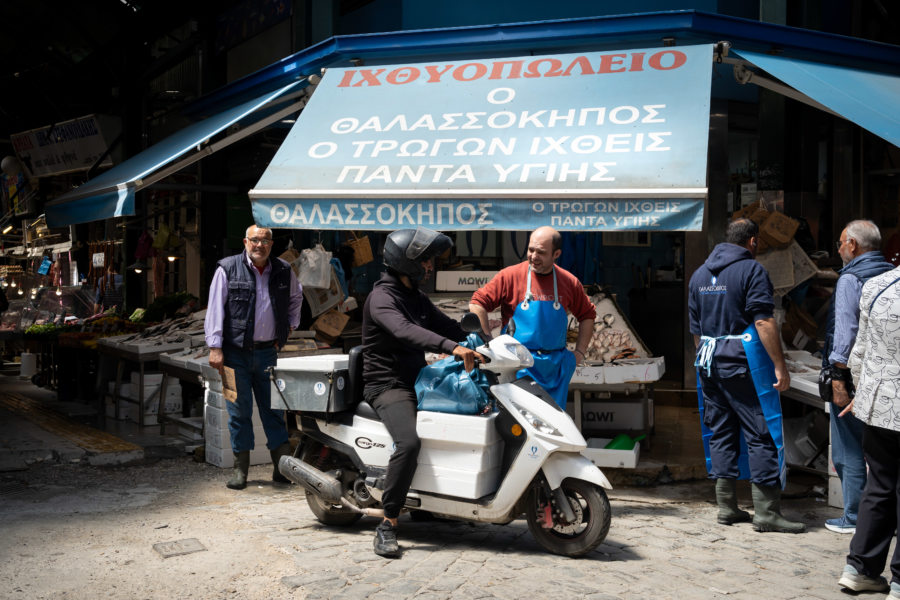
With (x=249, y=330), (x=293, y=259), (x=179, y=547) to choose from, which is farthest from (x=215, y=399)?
(x=179, y=547)

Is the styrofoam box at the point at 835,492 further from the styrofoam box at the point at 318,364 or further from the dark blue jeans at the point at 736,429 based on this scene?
the styrofoam box at the point at 318,364

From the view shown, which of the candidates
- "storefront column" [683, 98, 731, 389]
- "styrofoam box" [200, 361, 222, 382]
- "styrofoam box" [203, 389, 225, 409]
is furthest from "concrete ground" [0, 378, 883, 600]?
"storefront column" [683, 98, 731, 389]

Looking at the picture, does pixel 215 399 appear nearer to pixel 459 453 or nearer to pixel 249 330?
pixel 249 330

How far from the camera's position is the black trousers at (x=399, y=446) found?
5074mm

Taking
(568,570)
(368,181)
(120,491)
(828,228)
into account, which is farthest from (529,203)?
(828,228)

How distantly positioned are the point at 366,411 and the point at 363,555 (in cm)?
86

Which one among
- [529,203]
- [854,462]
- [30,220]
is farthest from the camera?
[30,220]

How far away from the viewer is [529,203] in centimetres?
641

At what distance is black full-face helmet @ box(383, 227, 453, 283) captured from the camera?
5219 mm

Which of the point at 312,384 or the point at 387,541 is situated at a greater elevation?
the point at 312,384

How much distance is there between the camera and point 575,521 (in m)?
5.09

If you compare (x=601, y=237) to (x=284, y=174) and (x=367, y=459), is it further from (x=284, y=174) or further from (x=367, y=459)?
(x=367, y=459)

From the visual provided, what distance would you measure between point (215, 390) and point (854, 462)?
17.5 feet

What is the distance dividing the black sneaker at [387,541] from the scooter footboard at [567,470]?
0.97 metres
